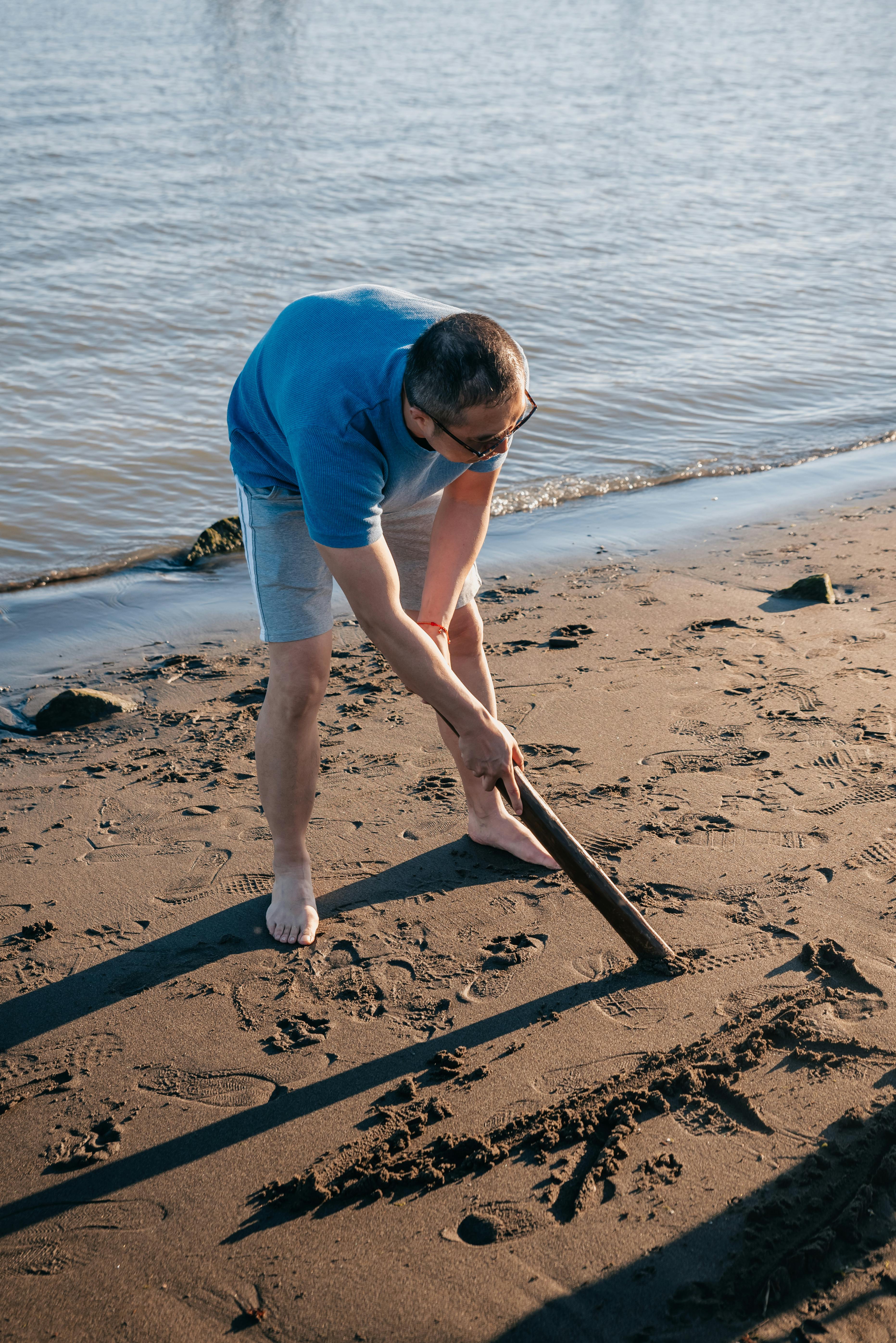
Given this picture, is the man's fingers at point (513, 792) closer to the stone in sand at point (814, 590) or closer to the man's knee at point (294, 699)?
the man's knee at point (294, 699)

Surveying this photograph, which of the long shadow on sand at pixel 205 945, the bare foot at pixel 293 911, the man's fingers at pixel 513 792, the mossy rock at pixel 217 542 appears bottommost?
the long shadow on sand at pixel 205 945

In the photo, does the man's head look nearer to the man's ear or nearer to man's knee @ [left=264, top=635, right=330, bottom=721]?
the man's ear

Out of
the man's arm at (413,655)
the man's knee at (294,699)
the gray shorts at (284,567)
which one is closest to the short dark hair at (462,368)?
the man's arm at (413,655)

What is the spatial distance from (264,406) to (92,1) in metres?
36.5

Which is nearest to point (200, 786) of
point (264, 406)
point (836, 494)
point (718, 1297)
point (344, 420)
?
point (264, 406)

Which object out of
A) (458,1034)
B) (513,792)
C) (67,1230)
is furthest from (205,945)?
(513,792)

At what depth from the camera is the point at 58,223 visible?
11.9 meters

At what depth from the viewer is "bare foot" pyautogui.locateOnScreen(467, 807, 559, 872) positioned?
3094 millimetres

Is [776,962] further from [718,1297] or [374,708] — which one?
[374,708]

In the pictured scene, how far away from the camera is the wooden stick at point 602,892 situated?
8.51 ft

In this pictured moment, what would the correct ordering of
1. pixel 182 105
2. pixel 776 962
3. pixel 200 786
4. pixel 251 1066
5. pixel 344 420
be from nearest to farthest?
pixel 344 420
pixel 251 1066
pixel 776 962
pixel 200 786
pixel 182 105

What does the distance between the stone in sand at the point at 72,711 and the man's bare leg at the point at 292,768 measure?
1368mm

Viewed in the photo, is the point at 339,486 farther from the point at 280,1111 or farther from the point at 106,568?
the point at 106,568

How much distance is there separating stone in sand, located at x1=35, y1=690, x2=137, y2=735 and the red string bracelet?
5.94ft
